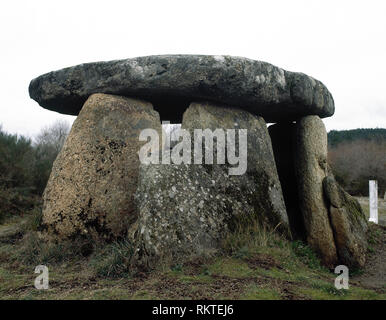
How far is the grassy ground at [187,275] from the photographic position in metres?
3.90

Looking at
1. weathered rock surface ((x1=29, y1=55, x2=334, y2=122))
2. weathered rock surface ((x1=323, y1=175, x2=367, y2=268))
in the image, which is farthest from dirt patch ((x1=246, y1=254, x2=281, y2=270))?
weathered rock surface ((x1=29, y1=55, x2=334, y2=122))

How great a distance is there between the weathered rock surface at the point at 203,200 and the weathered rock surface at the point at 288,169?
87cm

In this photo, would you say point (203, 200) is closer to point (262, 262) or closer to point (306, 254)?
point (262, 262)

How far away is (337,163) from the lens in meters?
29.7

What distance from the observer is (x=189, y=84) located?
5980mm

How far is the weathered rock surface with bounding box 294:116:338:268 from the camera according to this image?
20.6 feet

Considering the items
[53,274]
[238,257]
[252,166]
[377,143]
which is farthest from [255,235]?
[377,143]

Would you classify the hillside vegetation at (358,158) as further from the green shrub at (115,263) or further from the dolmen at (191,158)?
the green shrub at (115,263)

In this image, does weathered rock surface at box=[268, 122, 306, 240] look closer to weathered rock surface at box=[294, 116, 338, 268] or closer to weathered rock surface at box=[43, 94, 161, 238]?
weathered rock surface at box=[294, 116, 338, 268]

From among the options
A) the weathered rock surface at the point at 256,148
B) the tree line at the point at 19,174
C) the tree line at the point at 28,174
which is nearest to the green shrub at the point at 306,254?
the weathered rock surface at the point at 256,148

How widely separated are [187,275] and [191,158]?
194 cm

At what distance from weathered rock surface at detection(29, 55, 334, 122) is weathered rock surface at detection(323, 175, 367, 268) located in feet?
5.44

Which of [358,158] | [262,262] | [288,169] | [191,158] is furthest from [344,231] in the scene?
[358,158]
